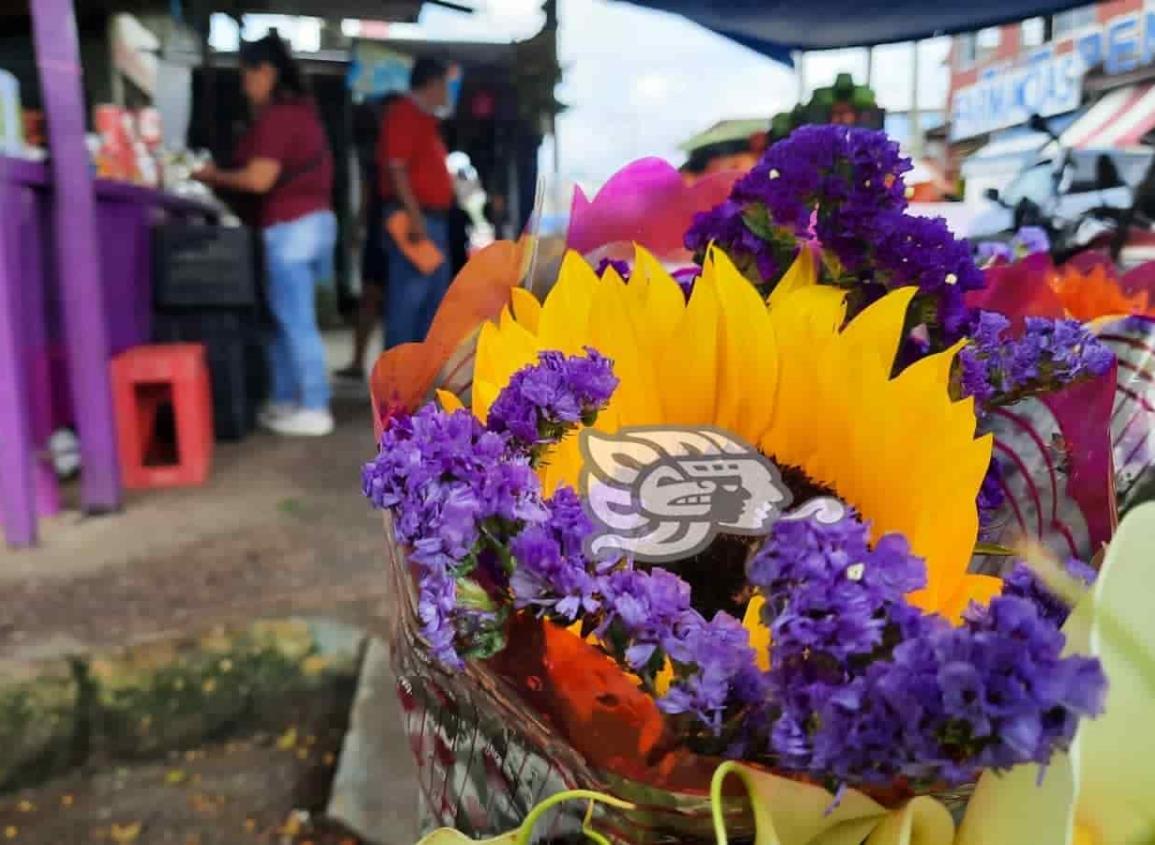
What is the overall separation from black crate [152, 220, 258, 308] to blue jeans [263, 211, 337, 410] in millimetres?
77

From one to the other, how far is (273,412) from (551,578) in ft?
9.97

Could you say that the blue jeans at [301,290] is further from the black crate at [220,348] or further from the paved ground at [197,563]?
the paved ground at [197,563]

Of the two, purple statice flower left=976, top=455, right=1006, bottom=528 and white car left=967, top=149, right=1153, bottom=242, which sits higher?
white car left=967, top=149, right=1153, bottom=242

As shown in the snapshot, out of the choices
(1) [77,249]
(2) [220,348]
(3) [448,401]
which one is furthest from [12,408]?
(3) [448,401]

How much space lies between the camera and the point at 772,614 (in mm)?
298

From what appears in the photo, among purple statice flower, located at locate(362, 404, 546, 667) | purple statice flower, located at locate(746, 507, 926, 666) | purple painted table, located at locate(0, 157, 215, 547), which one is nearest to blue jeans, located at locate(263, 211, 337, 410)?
purple painted table, located at locate(0, 157, 215, 547)

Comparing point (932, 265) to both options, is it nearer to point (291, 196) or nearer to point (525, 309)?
point (525, 309)

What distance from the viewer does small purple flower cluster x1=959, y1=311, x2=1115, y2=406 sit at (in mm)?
493

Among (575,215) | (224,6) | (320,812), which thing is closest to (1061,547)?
(575,215)

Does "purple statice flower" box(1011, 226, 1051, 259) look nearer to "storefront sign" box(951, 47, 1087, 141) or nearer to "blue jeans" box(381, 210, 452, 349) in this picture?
"storefront sign" box(951, 47, 1087, 141)

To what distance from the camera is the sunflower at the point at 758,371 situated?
0.44 meters

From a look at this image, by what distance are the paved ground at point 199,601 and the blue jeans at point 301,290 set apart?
53 centimetres

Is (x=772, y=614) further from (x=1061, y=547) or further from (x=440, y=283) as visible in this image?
(x=440, y=283)

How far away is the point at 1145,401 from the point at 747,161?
42 cm
